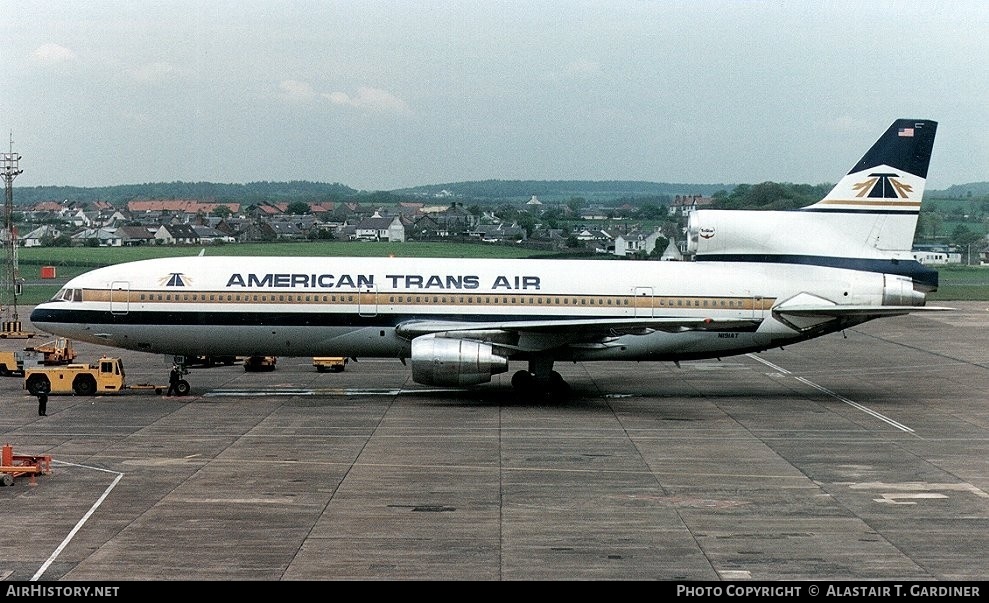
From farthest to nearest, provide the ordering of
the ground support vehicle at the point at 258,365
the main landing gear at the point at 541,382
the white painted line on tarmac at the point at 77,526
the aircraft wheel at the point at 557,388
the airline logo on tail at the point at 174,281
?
the ground support vehicle at the point at 258,365 < the aircraft wheel at the point at 557,388 < the main landing gear at the point at 541,382 < the airline logo on tail at the point at 174,281 < the white painted line on tarmac at the point at 77,526

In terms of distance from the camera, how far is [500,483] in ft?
82.2

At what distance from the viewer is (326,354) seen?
3844cm

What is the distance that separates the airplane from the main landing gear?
0.16 ft

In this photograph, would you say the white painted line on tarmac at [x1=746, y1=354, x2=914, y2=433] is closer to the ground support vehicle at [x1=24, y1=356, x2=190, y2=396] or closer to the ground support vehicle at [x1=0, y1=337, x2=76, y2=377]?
the ground support vehicle at [x1=24, y1=356, x2=190, y2=396]

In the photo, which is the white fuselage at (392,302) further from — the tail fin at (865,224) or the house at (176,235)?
the house at (176,235)

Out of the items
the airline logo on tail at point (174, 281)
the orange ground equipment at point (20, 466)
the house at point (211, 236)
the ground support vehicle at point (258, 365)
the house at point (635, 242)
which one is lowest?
the ground support vehicle at point (258, 365)

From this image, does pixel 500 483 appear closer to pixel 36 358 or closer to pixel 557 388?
pixel 557 388

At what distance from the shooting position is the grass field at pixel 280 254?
8838 cm

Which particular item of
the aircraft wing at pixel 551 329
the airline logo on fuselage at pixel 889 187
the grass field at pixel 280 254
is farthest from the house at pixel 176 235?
the airline logo on fuselage at pixel 889 187

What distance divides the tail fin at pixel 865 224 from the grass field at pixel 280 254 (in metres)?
48.4

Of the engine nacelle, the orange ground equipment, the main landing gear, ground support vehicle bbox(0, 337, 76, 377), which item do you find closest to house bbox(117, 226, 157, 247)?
ground support vehicle bbox(0, 337, 76, 377)

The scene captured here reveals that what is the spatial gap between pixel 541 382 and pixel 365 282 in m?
6.88

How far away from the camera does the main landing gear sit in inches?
1513
